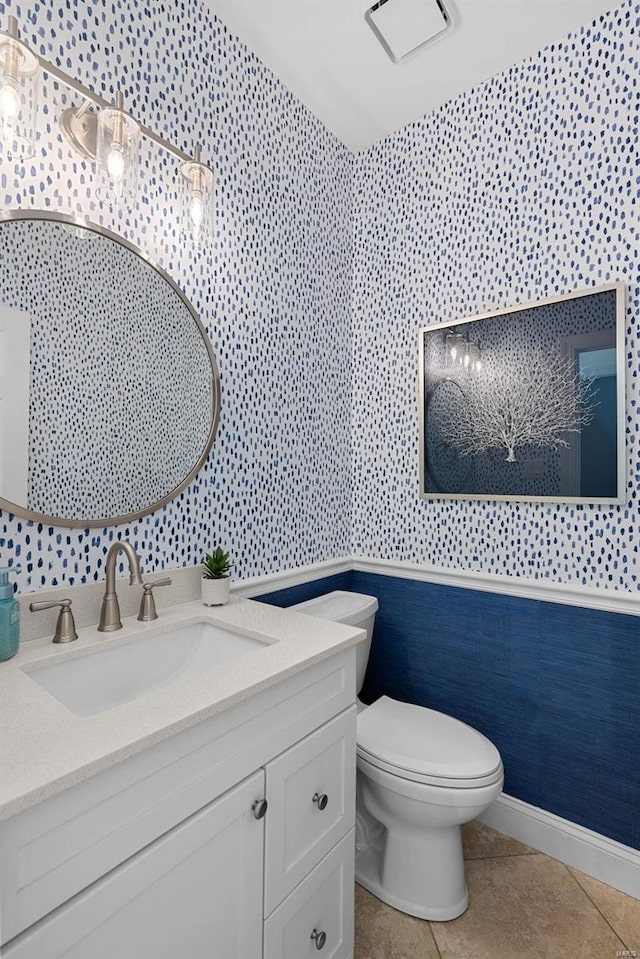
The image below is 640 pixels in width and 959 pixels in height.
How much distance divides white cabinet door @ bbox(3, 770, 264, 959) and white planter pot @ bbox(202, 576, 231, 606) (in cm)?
56

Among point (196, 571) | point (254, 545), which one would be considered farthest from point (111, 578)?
point (254, 545)

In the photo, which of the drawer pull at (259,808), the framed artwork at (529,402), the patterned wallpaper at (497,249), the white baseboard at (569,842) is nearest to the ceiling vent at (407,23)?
the patterned wallpaper at (497,249)

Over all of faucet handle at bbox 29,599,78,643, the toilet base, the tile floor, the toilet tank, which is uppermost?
faucet handle at bbox 29,599,78,643

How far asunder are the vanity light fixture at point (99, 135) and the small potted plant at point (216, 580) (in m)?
0.95

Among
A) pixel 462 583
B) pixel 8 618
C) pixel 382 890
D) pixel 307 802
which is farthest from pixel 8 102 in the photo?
pixel 382 890

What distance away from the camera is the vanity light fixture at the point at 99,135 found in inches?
39.5

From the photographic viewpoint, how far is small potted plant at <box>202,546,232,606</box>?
1.45m

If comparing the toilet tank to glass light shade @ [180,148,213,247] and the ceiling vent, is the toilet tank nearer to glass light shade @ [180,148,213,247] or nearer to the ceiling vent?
glass light shade @ [180,148,213,247]

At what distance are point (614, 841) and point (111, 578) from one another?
177 cm

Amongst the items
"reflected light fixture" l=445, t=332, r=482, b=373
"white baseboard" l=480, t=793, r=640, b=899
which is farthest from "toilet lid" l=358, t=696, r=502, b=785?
"reflected light fixture" l=445, t=332, r=482, b=373

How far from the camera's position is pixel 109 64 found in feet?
4.26

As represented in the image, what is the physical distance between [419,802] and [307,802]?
1.46 ft

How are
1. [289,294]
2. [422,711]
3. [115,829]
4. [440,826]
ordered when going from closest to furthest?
[115,829] < [440,826] < [422,711] < [289,294]

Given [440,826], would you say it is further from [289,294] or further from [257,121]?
[257,121]
